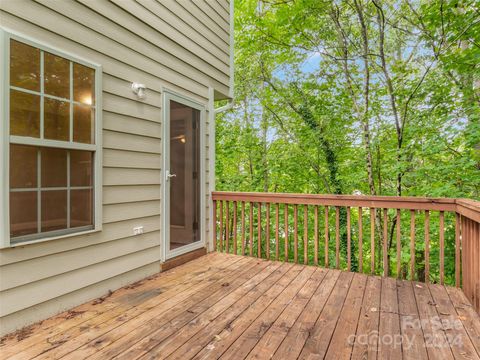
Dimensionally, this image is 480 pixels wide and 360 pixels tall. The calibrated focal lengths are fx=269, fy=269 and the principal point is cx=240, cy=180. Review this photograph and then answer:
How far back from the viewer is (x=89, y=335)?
5.71 feet

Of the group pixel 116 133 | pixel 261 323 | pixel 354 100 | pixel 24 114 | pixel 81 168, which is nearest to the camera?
pixel 24 114

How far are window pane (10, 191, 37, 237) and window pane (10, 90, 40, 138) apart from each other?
1.34 feet

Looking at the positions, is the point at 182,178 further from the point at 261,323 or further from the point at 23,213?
the point at 261,323

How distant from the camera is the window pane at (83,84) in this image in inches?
83.4

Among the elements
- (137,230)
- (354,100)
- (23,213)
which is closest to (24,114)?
(23,213)

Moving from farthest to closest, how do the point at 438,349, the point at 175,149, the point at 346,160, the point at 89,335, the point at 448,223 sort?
the point at 346,160
the point at 448,223
the point at 175,149
the point at 89,335
the point at 438,349

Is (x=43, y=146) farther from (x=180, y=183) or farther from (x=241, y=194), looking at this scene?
(x=241, y=194)

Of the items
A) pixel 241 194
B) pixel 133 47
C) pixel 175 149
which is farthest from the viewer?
pixel 241 194

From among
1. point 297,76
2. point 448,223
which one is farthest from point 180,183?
point 297,76

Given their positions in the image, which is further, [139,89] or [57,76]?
[139,89]

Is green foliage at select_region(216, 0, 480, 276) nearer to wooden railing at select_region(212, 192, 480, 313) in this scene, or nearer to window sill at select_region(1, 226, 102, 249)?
wooden railing at select_region(212, 192, 480, 313)

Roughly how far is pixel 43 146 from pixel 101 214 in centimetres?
70

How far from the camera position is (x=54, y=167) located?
1.97 m

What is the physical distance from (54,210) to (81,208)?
0.21 meters
